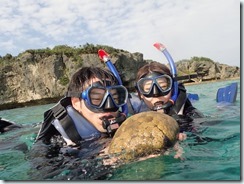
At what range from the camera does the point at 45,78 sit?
24.8 meters

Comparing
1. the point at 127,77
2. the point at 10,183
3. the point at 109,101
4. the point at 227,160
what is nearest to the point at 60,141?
the point at 109,101

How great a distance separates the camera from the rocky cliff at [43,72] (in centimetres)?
2411

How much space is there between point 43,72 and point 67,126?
2316 centimetres

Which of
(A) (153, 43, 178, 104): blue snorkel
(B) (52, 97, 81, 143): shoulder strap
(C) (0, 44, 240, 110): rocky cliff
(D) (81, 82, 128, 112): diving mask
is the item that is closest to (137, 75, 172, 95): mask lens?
(A) (153, 43, 178, 104): blue snorkel

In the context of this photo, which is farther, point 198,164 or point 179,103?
point 179,103

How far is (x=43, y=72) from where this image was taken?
2491 cm

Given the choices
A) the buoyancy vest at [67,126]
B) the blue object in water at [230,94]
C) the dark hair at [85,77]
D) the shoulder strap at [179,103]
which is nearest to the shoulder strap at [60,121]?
the buoyancy vest at [67,126]

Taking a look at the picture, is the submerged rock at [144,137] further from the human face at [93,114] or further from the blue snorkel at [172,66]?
the blue snorkel at [172,66]

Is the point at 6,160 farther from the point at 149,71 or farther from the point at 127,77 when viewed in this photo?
the point at 127,77

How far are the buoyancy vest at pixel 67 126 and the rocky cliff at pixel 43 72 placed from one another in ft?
68.8

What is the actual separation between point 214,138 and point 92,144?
96cm

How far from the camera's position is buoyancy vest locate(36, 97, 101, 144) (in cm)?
257

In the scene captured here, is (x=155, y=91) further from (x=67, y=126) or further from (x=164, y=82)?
(x=67, y=126)

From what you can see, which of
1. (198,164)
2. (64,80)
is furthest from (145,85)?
(64,80)
